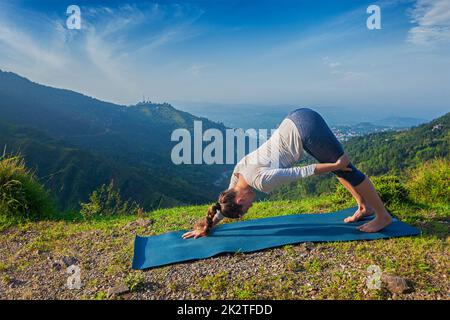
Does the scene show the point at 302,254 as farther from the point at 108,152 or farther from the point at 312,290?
the point at 108,152

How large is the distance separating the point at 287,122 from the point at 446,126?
49.8m

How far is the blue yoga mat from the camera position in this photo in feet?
12.0

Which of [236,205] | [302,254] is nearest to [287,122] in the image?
[236,205]

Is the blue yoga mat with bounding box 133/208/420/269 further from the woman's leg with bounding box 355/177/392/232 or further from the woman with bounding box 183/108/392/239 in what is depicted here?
the woman with bounding box 183/108/392/239

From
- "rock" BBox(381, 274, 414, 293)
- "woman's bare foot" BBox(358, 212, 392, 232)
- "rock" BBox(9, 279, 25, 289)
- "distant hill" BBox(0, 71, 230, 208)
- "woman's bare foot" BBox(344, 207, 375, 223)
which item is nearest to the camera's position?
"rock" BBox(381, 274, 414, 293)

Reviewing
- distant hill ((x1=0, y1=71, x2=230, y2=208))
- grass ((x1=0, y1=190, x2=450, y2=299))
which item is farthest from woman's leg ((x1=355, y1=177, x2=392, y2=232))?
distant hill ((x1=0, y1=71, x2=230, y2=208))

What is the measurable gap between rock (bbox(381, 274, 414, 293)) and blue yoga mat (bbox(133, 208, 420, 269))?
101 centimetres

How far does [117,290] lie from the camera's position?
2910 mm

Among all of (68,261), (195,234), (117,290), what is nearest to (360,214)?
(195,234)

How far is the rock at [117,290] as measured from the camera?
287 cm

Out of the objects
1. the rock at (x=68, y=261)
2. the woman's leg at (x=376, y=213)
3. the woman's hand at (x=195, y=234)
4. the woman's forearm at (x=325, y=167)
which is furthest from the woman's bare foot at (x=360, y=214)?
the rock at (x=68, y=261)

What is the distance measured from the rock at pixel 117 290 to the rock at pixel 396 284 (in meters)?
2.10

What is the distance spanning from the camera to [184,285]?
9.86 feet

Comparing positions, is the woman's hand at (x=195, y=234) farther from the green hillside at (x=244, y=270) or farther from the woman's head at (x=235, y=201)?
the green hillside at (x=244, y=270)
